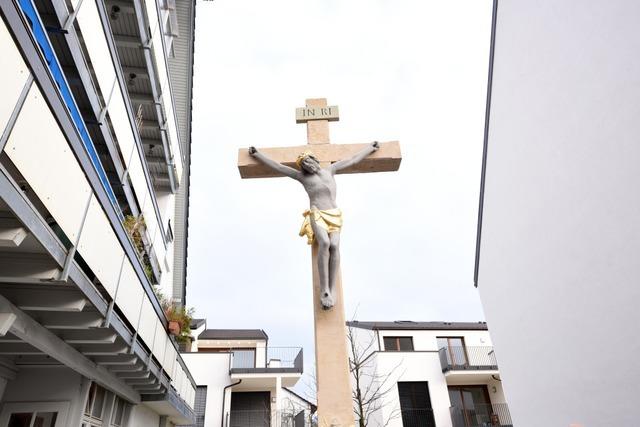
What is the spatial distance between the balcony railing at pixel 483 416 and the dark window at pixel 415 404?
3.97ft

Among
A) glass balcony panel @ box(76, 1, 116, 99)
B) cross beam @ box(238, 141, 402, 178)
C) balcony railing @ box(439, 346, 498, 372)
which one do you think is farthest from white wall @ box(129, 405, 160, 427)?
balcony railing @ box(439, 346, 498, 372)

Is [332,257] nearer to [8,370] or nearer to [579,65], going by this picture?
[8,370]

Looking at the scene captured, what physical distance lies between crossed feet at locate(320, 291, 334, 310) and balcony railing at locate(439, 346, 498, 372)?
22205mm

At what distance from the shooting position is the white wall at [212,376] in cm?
2256

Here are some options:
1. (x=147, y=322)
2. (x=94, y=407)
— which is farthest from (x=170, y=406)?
(x=147, y=322)

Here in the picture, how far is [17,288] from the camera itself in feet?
15.7

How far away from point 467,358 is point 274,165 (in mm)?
23736

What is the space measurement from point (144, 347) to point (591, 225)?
8.33m

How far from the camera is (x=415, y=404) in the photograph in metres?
24.2

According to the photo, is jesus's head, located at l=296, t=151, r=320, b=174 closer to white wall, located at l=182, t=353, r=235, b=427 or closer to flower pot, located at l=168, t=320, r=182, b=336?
flower pot, located at l=168, t=320, r=182, b=336

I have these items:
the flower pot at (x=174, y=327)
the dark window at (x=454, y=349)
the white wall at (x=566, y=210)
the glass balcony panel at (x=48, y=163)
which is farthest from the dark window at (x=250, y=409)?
the glass balcony panel at (x=48, y=163)

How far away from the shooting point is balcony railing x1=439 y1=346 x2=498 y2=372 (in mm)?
24453

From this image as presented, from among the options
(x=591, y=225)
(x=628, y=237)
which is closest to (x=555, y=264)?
(x=591, y=225)

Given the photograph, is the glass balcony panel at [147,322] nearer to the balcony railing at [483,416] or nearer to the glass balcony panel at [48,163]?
the glass balcony panel at [48,163]
